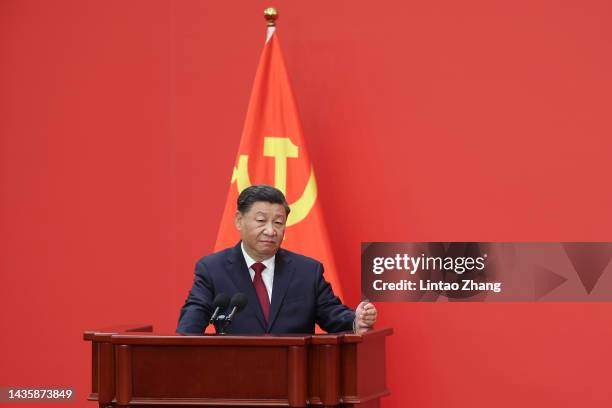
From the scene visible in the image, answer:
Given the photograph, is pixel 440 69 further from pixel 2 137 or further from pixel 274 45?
pixel 2 137

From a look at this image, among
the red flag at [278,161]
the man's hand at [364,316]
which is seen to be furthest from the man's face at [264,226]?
the red flag at [278,161]

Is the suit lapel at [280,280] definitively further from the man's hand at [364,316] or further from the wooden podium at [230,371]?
the wooden podium at [230,371]

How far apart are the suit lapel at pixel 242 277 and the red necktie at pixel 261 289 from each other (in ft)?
0.09

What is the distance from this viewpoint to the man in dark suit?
3.47 m

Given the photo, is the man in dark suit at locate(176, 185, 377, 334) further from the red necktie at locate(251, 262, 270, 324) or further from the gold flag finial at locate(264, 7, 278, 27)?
the gold flag finial at locate(264, 7, 278, 27)

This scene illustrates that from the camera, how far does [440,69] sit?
4828mm

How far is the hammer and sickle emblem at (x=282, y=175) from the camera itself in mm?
4645

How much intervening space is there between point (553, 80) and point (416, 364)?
57.0 inches

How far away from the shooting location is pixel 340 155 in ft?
16.1

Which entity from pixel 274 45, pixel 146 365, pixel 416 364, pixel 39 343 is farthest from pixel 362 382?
pixel 39 343

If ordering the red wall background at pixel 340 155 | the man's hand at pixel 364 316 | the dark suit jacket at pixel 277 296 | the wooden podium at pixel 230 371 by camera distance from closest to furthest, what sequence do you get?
the wooden podium at pixel 230 371
the man's hand at pixel 364 316
the dark suit jacket at pixel 277 296
the red wall background at pixel 340 155

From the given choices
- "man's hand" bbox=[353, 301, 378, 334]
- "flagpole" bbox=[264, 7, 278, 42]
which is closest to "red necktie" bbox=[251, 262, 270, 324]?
"man's hand" bbox=[353, 301, 378, 334]

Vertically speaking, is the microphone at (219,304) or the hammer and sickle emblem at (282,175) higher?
the hammer and sickle emblem at (282,175)

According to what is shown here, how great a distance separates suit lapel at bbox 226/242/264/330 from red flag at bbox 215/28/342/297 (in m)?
1.01
